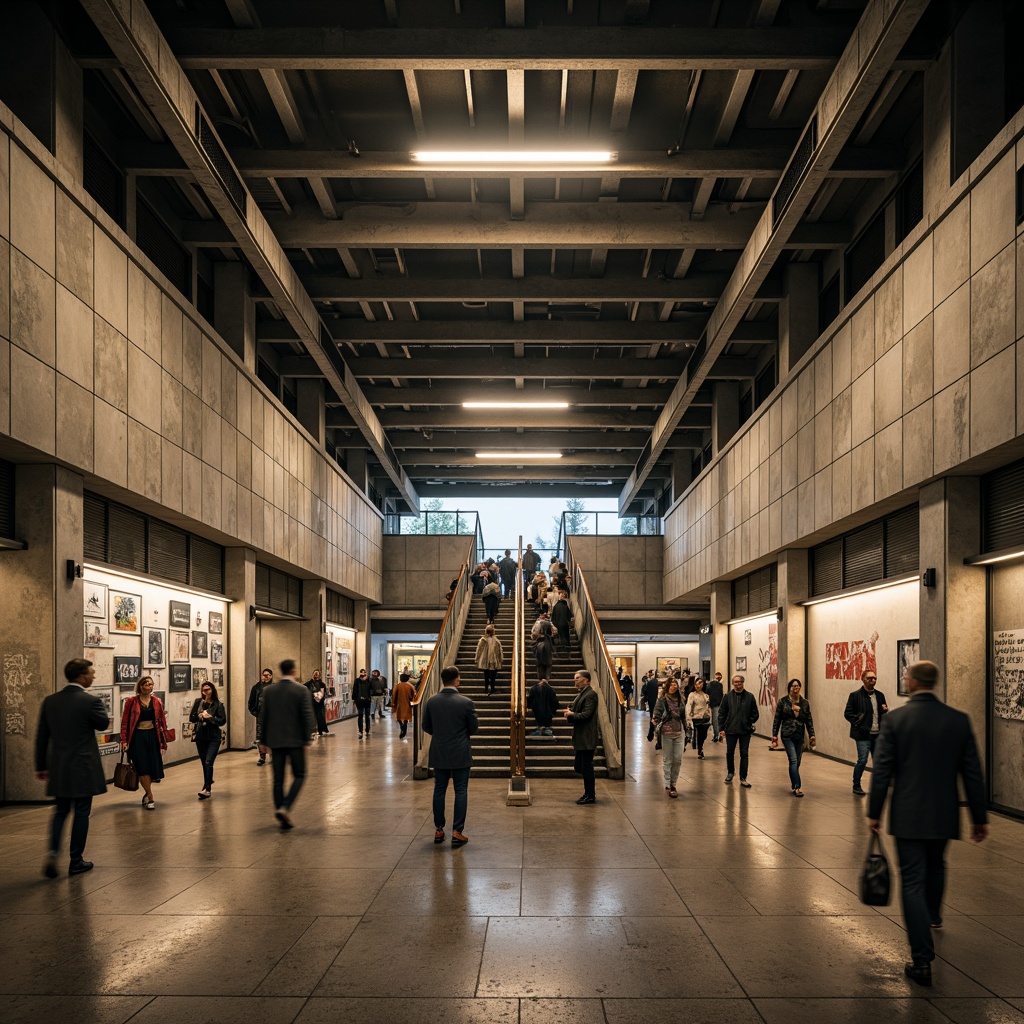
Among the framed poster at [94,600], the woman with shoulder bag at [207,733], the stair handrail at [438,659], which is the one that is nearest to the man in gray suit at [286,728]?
the stair handrail at [438,659]

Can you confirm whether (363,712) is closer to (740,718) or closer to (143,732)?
(740,718)

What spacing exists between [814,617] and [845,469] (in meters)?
4.70

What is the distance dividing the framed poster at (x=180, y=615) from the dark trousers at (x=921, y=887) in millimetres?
12443

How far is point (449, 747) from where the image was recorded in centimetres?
A: 862

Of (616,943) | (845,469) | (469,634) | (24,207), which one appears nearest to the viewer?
(616,943)

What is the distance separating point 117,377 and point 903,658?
1127 centimetres

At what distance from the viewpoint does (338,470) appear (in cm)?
2603

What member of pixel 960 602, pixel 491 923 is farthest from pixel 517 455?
pixel 491 923

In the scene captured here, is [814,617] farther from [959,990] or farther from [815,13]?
[959,990]

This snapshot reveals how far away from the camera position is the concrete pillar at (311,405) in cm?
2333

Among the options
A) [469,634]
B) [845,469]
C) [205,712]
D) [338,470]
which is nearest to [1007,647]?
[845,469]

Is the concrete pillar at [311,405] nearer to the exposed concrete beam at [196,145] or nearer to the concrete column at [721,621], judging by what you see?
the exposed concrete beam at [196,145]

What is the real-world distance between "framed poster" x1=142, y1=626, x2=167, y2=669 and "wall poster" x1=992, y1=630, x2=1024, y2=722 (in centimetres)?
1142

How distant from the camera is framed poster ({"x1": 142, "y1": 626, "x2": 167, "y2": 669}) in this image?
13996 millimetres
